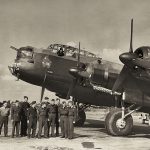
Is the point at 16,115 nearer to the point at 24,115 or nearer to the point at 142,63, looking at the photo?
the point at 24,115

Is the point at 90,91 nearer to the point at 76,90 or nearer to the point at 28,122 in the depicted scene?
the point at 76,90

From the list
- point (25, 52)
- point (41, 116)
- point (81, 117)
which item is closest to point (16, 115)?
point (41, 116)

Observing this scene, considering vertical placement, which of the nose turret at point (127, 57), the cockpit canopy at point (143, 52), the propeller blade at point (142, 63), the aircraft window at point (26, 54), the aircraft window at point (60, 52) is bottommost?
the propeller blade at point (142, 63)

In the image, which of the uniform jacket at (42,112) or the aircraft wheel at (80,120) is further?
the aircraft wheel at (80,120)

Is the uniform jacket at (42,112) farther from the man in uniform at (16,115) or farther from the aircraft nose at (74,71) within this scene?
the aircraft nose at (74,71)

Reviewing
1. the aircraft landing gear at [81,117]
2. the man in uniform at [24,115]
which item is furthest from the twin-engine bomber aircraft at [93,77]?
the man in uniform at [24,115]

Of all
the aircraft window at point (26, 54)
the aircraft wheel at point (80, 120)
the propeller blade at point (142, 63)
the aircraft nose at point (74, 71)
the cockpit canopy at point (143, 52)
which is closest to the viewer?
the propeller blade at point (142, 63)

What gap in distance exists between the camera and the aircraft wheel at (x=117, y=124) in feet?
51.0

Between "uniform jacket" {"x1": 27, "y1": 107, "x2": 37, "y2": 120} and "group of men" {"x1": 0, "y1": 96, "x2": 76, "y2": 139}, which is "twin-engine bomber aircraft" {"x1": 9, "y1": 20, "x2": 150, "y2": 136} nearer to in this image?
"group of men" {"x1": 0, "y1": 96, "x2": 76, "y2": 139}

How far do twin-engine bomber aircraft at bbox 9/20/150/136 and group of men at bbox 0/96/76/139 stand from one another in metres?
2.33

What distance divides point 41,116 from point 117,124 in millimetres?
3814

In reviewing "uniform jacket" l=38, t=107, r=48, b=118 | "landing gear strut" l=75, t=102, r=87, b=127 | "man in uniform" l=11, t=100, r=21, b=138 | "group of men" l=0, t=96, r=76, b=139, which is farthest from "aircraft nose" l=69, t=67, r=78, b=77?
"landing gear strut" l=75, t=102, r=87, b=127

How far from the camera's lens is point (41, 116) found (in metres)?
14.4

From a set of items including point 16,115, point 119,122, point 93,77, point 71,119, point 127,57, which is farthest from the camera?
point 93,77
